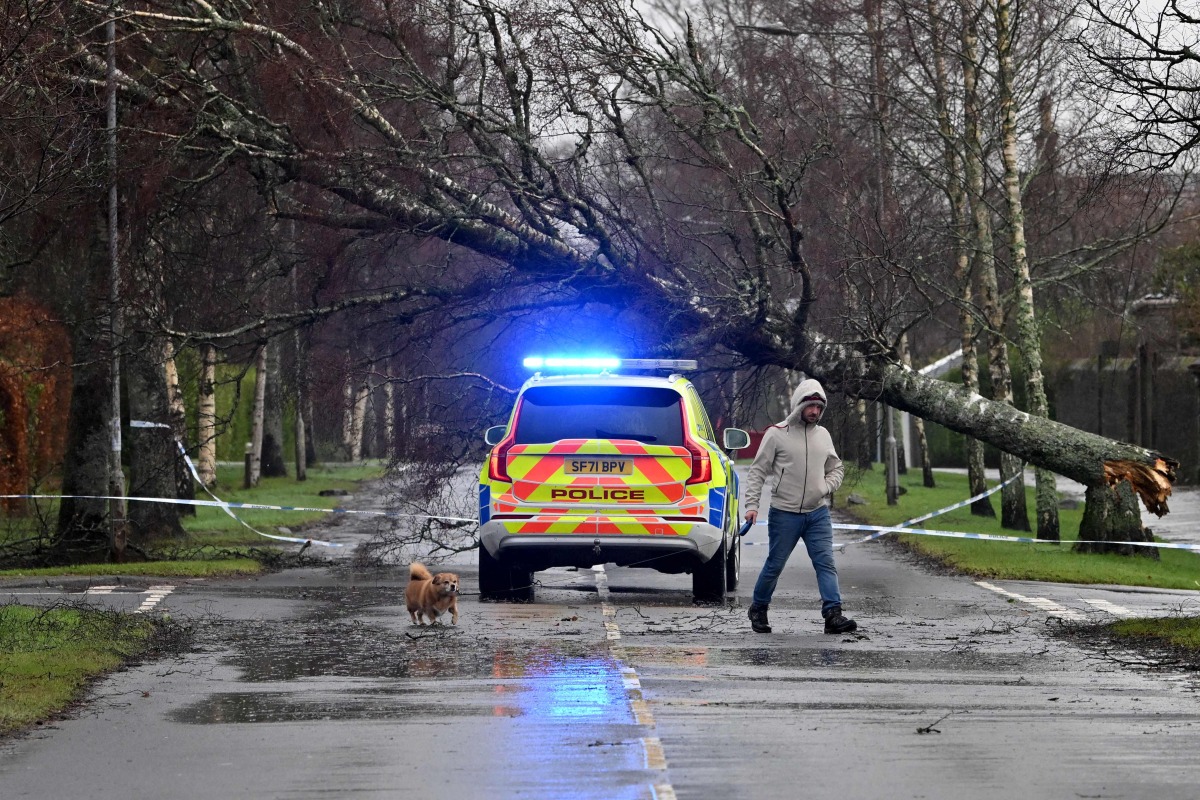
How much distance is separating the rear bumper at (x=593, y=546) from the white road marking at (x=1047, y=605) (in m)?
2.83

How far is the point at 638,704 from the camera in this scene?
9.23m

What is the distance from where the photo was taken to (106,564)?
800 inches

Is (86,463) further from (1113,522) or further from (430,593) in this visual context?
(1113,522)

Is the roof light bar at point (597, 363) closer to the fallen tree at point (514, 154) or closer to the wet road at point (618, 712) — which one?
the wet road at point (618, 712)

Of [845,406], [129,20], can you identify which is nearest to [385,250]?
[129,20]

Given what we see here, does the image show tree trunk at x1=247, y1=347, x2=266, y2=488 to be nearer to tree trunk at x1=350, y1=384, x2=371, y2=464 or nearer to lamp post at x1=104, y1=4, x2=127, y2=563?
tree trunk at x1=350, y1=384, x2=371, y2=464

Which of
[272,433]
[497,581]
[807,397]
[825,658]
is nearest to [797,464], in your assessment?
[807,397]

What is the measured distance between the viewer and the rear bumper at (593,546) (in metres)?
14.7

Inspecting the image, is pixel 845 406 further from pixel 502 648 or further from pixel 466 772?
pixel 466 772

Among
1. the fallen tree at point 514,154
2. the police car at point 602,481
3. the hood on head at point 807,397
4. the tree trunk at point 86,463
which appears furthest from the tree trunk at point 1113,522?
the tree trunk at point 86,463

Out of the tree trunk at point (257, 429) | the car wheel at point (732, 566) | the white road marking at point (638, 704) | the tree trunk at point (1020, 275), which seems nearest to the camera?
the white road marking at point (638, 704)

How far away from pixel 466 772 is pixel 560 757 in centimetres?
49

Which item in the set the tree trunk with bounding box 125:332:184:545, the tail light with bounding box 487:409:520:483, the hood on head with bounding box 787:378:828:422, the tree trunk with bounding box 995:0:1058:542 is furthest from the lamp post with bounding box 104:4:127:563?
the tree trunk with bounding box 995:0:1058:542

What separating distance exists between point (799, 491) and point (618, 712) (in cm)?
453
